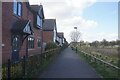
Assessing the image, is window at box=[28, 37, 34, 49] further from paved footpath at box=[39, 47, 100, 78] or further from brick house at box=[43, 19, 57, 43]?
brick house at box=[43, 19, 57, 43]

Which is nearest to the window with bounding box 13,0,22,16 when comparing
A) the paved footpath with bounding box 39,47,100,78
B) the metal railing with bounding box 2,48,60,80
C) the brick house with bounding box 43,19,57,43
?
the paved footpath with bounding box 39,47,100,78

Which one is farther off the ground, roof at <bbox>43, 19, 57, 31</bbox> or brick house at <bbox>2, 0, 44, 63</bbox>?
roof at <bbox>43, 19, 57, 31</bbox>

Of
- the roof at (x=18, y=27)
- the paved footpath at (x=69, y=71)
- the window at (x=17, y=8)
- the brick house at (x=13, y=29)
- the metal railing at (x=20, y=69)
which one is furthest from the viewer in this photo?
the window at (x=17, y=8)

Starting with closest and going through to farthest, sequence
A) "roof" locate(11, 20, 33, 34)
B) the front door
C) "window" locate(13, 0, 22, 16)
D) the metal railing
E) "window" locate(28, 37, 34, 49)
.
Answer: the metal railing < "roof" locate(11, 20, 33, 34) < the front door < "window" locate(13, 0, 22, 16) < "window" locate(28, 37, 34, 49)

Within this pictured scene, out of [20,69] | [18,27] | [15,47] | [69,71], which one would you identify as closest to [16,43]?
[15,47]

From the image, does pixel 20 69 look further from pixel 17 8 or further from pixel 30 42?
pixel 30 42

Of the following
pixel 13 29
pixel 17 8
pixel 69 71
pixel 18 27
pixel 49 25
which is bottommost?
pixel 69 71

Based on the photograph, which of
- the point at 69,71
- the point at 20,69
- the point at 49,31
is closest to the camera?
the point at 20,69

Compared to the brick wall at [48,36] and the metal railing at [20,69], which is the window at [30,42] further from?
the brick wall at [48,36]

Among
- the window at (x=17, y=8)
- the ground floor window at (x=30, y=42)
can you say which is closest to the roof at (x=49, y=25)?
the ground floor window at (x=30, y=42)

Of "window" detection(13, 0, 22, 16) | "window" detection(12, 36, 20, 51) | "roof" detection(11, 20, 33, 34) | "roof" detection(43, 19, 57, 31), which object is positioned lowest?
"window" detection(12, 36, 20, 51)

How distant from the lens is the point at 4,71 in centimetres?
900

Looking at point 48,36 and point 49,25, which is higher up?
point 49,25

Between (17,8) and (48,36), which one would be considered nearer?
(17,8)
